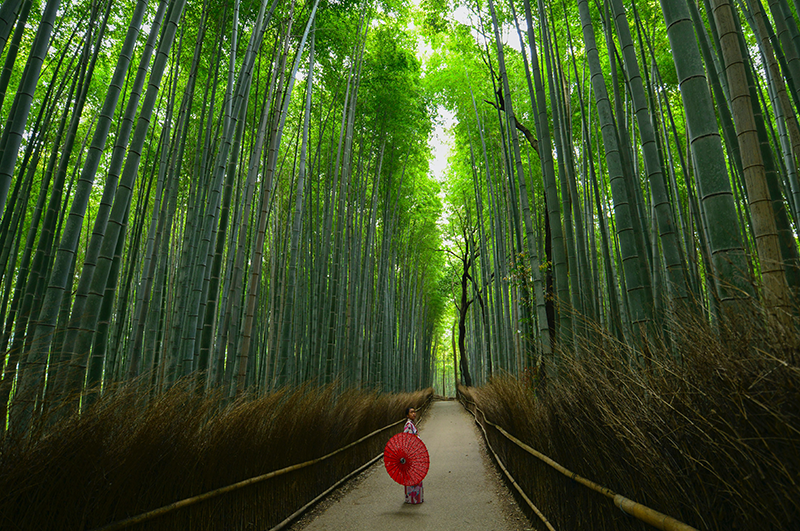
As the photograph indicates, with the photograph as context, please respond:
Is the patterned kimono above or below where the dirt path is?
above

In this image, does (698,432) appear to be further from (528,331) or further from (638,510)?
(528,331)

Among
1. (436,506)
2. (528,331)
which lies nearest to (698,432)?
(436,506)

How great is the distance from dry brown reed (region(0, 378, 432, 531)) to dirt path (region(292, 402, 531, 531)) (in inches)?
12.2

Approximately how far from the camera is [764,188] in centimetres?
127

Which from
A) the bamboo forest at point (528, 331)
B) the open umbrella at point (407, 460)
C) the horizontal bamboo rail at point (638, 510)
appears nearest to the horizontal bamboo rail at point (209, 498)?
the bamboo forest at point (528, 331)

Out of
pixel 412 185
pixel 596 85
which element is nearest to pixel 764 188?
pixel 596 85

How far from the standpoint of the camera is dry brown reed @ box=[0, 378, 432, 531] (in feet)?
3.79

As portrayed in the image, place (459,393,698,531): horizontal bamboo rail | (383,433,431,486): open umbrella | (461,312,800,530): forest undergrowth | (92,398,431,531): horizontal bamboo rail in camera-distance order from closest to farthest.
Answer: (461,312,800,530): forest undergrowth < (459,393,698,531): horizontal bamboo rail < (92,398,431,531): horizontal bamboo rail < (383,433,431,486): open umbrella

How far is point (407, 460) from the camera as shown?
332 cm

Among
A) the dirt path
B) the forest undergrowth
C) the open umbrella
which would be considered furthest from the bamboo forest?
the open umbrella

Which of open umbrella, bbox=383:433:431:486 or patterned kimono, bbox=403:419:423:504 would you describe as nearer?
open umbrella, bbox=383:433:431:486

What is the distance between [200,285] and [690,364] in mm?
3115

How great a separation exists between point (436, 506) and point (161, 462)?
2.32m

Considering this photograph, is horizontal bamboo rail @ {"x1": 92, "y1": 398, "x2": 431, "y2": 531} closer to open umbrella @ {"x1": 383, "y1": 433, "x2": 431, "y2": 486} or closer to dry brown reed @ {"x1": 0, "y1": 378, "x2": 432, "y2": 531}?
dry brown reed @ {"x1": 0, "y1": 378, "x2": 432, "y2": 531}
